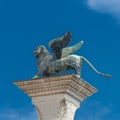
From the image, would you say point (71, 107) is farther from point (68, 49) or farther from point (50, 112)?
point (68, 49)

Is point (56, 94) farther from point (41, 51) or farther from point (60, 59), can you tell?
point (41, 51)

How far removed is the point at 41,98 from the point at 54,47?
158 centimetres

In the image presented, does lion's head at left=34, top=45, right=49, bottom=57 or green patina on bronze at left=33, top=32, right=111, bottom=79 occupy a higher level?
lion's head at left=34, top=45, right=49, bottom=57

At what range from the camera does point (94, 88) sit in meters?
15.9

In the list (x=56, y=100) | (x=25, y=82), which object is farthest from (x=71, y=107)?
(x=25, y=82)

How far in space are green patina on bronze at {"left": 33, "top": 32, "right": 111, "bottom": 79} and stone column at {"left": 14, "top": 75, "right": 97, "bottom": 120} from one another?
377 mm

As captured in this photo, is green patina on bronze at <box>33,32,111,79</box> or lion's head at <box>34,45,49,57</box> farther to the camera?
lion's head at <box>34,45,49,57</box>

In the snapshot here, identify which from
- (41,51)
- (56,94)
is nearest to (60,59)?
(41,51)

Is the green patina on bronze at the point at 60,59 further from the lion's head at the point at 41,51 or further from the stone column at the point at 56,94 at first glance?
the stone column at the point at 56,94

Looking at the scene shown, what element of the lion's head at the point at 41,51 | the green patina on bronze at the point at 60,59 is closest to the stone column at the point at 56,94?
the green patina on bronze at the point at 60,59

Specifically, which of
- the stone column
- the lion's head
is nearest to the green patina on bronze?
the lion's head

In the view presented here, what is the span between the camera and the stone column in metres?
15.2

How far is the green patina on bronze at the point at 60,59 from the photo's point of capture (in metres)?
15.8

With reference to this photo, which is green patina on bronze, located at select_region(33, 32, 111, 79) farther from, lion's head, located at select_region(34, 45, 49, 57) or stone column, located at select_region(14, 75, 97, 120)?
stone column, located at select_region(14, 75, 97, 120)
